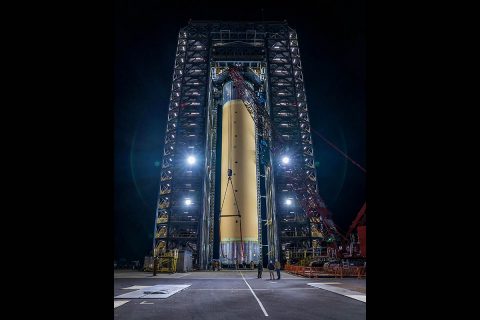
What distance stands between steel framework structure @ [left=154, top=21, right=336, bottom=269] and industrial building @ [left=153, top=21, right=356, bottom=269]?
146 mm

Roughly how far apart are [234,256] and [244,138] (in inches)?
644

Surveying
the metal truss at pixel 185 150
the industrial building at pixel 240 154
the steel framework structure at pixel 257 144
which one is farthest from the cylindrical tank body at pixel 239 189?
the metal truss at pixel 185 150

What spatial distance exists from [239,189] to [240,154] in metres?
5.05

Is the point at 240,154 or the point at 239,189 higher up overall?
the point at 240,154

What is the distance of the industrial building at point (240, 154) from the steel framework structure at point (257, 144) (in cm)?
15

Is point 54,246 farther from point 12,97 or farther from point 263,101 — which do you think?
point 263,101

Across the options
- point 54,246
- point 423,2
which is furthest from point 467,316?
point 54,246

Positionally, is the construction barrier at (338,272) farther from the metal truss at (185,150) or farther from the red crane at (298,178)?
the metal truss at (185,150)

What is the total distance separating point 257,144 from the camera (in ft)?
173

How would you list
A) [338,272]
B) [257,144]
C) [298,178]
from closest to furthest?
[338,272]
[298,178]
[257,144]

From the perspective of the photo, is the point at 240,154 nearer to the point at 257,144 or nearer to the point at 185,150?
the point at 257,144

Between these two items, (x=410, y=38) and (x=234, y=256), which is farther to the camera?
(x=234, y=256)

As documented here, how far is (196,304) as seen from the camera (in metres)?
14.1

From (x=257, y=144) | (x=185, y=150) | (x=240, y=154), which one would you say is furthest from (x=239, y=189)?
(x=185, y=150)
